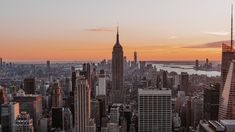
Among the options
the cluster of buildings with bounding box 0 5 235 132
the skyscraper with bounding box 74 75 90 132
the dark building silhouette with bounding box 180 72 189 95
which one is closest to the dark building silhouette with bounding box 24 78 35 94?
the cluster of buildings with bounding box 0 5 235 132

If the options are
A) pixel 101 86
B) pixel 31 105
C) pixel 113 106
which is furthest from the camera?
pixel 101 86

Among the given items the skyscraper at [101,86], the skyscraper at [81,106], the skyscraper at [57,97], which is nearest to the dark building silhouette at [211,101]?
the skyscraper at [81,106]

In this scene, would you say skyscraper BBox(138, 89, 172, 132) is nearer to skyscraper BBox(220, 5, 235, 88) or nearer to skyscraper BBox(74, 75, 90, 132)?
skyscraper BBox(74, 75, 90, 132)

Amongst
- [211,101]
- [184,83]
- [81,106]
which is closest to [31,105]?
[81,106]

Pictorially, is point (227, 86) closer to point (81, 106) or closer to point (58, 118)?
point (81, 106)

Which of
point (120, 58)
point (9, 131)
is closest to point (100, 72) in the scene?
point (120, 58)

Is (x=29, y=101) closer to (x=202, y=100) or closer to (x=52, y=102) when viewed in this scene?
(x=52, y=102)

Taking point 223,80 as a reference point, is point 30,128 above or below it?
below
